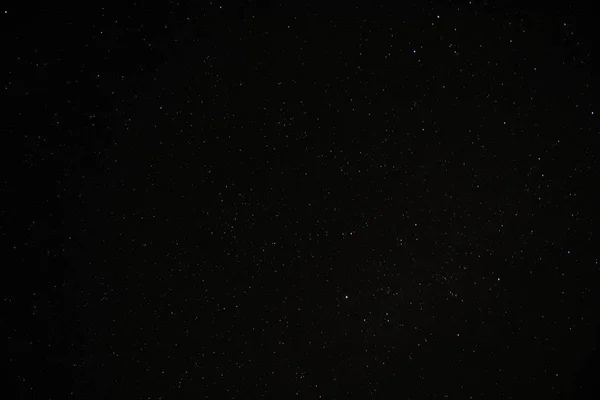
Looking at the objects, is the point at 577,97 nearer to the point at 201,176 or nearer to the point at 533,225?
the point at 533,225

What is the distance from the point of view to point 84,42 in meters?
0.36

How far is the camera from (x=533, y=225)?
45 cm

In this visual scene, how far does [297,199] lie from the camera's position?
416 millimetres

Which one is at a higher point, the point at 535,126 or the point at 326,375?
the point at 535,126

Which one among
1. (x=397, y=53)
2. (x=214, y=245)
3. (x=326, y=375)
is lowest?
(x=326, y=375)

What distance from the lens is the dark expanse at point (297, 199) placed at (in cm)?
37

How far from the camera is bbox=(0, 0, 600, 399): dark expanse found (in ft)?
1.22

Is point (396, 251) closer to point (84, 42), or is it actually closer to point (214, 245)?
point (214, 245)

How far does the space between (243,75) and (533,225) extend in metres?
0.30

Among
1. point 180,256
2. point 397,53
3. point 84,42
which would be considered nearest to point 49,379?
point 180,256

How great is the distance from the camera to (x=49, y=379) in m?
0.39

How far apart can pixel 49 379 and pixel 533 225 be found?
0.45 meters

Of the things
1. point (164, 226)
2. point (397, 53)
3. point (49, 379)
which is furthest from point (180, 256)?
point (397, 53)

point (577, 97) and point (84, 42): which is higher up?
point (84, 42)
